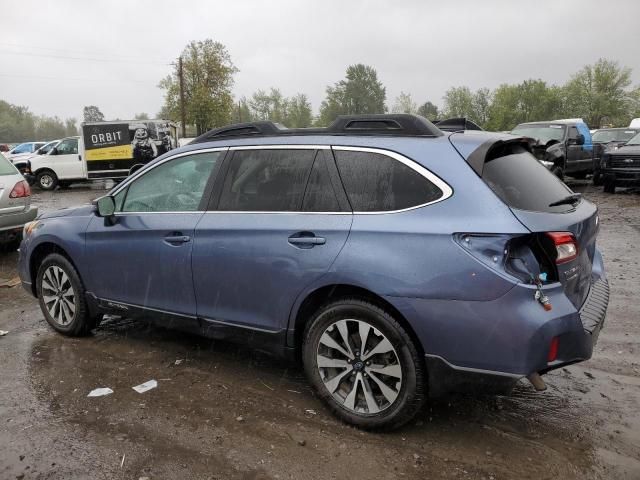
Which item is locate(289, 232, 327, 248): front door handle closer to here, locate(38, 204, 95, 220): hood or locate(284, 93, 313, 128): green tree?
locate(38, 204, 95, 220): hood

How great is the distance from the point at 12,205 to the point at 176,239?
5686 mm

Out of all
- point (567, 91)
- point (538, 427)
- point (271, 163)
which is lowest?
point (538, 427)

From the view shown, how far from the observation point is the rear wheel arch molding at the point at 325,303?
2916 mm

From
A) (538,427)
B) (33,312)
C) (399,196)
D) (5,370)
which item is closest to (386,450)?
(538,427)

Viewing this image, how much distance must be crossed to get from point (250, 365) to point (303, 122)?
87868mm

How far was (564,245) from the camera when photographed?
108 inches

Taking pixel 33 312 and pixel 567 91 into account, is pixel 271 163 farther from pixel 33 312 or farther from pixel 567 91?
pixel 567 91

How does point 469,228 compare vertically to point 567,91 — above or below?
→ below

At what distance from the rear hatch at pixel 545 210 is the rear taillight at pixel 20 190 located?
755 centimetres

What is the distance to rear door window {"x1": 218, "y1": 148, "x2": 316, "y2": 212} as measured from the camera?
3.38 meters

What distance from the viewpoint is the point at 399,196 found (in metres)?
3.00

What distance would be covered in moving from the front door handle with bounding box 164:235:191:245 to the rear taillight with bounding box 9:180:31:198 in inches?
221

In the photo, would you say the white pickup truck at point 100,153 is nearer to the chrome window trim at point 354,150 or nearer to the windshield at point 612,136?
the windshield at point 612,136

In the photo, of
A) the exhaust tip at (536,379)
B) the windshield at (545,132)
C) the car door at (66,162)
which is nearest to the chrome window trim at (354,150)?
the exhaust tip at (536,379)
